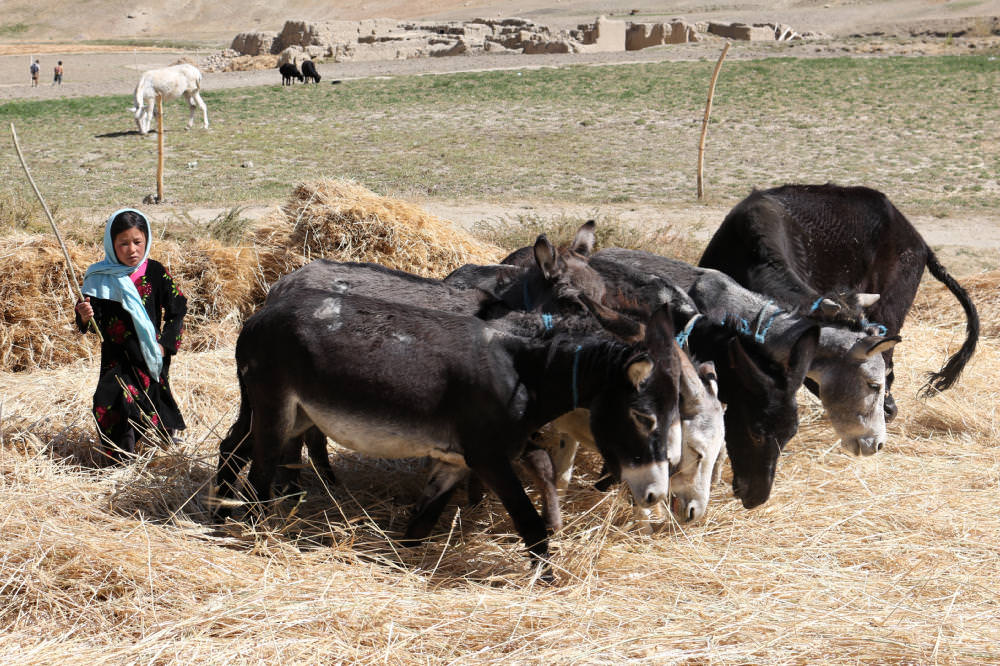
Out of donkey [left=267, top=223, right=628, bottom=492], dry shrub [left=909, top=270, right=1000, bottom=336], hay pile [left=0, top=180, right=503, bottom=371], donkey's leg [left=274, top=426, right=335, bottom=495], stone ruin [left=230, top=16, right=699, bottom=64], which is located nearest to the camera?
donkey's leg [left=274, top=426, right=335, bottom=495]

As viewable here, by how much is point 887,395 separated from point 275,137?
18.0m

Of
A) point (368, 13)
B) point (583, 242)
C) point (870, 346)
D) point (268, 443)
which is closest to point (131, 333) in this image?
point (268, 443)

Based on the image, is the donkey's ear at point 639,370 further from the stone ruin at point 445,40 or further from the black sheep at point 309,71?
the stone ruin at point 445,40

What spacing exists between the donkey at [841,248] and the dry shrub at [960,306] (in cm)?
215

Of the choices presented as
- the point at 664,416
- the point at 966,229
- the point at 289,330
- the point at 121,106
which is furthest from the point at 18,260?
the point at 121,106

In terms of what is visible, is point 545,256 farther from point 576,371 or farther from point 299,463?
point 299,463

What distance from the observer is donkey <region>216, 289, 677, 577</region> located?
14.0 feet

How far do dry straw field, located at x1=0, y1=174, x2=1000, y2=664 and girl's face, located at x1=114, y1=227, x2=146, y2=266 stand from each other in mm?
1192

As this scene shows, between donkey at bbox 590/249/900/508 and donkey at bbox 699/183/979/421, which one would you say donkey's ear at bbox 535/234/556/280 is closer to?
donkey at bbox 590/249/900/508

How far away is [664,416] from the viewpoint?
4.20 meters

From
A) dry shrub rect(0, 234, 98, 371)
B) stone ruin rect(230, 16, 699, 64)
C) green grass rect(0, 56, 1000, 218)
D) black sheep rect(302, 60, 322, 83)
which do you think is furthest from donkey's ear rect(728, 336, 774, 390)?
stone ruin rect(230, 16, 699, 64)

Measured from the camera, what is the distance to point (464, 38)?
4462 centimetres

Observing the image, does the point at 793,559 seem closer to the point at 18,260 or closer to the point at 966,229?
the point at 18,260

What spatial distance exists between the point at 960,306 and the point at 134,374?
815 centimetres
